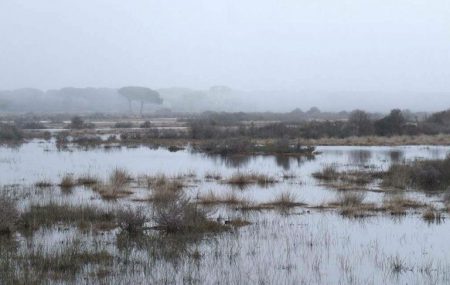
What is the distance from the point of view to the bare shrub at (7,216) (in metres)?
13.2

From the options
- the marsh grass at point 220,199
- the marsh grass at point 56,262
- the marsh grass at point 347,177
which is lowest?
the marsh grass at point 347,177

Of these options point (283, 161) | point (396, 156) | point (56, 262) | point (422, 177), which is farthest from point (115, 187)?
point (396, 156)

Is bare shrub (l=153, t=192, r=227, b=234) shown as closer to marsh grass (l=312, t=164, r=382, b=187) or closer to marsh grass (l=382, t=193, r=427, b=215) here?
marsh grass (l=382, t=193, r=427, b=215)

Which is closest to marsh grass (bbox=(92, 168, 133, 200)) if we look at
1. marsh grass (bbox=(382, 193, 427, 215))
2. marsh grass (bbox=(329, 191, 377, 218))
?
marsh grass (bbox=(329, 191, 377, 218))

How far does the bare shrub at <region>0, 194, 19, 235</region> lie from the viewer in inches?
519

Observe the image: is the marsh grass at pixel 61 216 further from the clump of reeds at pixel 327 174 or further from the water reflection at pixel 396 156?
the water reflection at pixel 396 156

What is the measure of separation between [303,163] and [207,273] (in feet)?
75.1

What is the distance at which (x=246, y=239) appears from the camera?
43.8 ft

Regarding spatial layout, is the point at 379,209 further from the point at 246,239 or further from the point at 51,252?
the point at 51,252

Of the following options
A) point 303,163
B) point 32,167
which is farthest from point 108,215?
point 303,163

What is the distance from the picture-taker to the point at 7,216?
43.6ft

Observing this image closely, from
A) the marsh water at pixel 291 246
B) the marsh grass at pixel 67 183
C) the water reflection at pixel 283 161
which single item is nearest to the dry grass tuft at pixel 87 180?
the marsh grass at pixel 67 183

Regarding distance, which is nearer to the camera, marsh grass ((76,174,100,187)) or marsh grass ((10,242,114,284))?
marsh grass ((10,242,114,284))

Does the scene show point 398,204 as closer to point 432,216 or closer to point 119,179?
point 432,216
